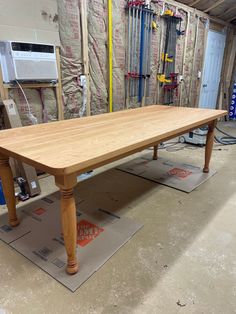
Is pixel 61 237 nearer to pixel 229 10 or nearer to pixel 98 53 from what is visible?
pixel 98 53

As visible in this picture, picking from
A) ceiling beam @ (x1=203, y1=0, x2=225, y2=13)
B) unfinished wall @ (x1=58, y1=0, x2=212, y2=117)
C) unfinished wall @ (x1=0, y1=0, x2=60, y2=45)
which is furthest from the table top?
ceiling beam @ (x1=203, y1=0, x2=225, y2=13)

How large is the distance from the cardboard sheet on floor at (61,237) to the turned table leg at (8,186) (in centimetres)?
8

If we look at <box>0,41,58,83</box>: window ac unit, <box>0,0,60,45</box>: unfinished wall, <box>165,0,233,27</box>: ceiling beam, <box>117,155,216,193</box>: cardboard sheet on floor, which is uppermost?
<box>165,0,233,27</box>: ceiling beam

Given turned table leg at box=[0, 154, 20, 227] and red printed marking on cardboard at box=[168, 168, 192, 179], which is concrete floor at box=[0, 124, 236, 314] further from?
red printed marking on cardboard at box=[168, 168, 192, 179]

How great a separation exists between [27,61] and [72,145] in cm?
138

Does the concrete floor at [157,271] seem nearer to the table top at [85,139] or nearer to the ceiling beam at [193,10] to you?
the table top at [85,139]

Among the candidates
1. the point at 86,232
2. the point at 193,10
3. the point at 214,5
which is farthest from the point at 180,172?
the point at 214,5

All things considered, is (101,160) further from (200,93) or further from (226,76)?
(226,76)

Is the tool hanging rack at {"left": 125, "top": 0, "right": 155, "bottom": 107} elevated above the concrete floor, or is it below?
above

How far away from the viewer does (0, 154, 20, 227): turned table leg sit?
5.12 ft

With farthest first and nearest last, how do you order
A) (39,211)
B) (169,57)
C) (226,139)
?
(226,139)
(169,57)
(39,211)

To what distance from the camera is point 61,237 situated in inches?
66.2

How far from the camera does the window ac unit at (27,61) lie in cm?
212

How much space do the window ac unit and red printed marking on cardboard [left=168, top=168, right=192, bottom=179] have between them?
176 centimetres
